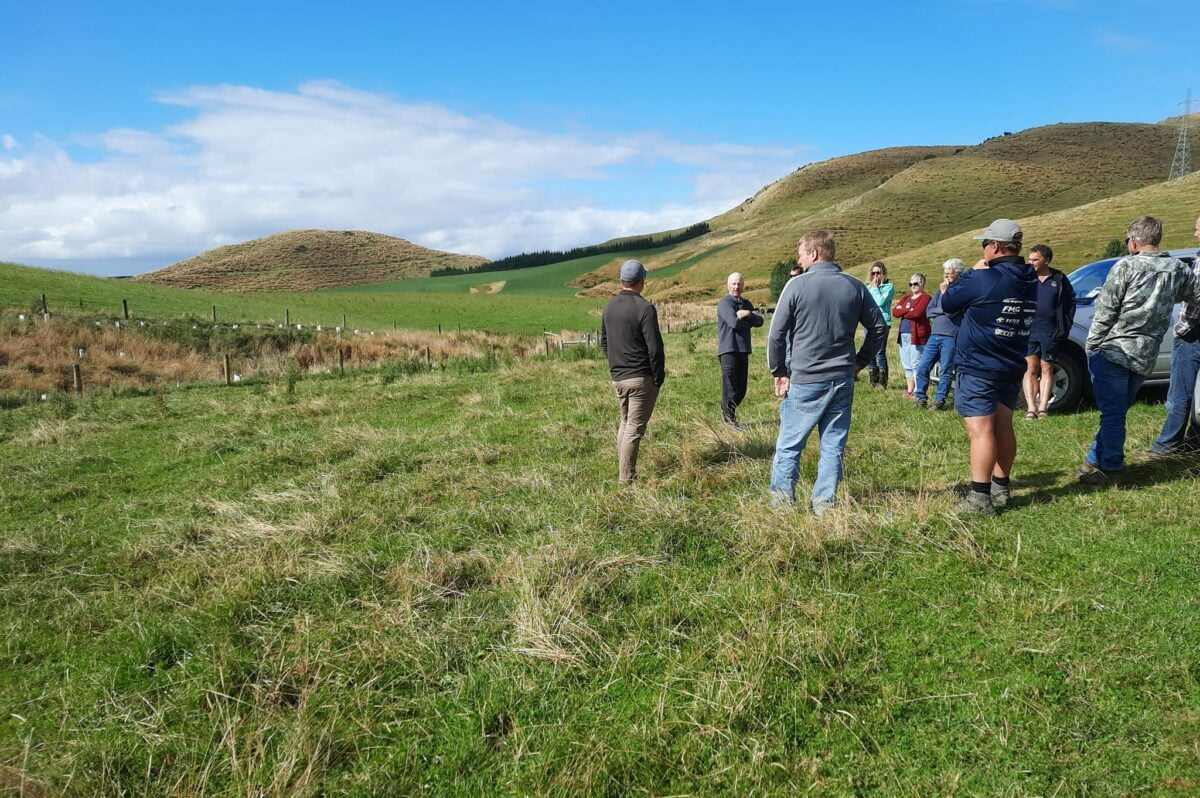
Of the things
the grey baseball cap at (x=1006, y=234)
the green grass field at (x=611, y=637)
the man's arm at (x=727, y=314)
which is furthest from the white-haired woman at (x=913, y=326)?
the grey baseball cap at (x=1006, y=234)

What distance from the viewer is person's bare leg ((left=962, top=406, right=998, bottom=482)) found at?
4.62 meters

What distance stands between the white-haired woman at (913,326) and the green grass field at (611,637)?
9.24 feet

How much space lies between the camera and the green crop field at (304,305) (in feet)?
99.9

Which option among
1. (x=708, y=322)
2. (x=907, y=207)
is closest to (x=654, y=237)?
(x=907, y=207)

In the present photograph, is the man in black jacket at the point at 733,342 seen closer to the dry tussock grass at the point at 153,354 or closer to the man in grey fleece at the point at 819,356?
the man in grey fleece at the point at 819,356

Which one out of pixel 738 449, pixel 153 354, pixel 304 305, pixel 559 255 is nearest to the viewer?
pixel 738 449

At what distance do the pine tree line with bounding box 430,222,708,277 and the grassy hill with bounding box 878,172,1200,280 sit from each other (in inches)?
2474

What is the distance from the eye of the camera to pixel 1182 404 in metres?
5.67

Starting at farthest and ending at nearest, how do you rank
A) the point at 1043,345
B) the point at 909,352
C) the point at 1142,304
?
the point at 909,352, the point at 1043,345, the point at 1142,304

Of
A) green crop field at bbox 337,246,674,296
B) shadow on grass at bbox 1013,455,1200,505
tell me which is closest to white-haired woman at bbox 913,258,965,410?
shadow on grass at bbox 1013,455,1200,505

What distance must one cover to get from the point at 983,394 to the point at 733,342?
3.46 meters

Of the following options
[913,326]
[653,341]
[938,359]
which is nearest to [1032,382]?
[938,359]

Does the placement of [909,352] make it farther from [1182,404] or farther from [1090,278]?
[1182,404]

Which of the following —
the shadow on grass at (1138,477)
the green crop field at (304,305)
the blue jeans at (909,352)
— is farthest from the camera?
the green crop field at (304,305)
